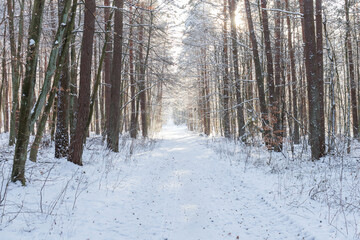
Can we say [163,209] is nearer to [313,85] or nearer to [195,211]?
[195,211]

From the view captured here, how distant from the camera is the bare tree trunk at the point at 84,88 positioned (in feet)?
22.9

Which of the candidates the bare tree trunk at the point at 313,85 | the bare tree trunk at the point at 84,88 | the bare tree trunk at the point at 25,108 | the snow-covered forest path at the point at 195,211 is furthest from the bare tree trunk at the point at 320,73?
the bare tree trunk at the point at 25,108

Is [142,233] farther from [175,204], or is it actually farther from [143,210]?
[175,204]

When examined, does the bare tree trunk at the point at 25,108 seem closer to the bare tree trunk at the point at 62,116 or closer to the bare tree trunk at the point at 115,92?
the bare tree trunk at the point at 62,116

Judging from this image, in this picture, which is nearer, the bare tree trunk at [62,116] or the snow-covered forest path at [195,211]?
the snow-covered forest path at [195,211]

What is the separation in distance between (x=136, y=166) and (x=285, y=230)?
18.5 feet

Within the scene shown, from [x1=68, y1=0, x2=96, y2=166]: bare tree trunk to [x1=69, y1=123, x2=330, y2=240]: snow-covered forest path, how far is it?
187cm

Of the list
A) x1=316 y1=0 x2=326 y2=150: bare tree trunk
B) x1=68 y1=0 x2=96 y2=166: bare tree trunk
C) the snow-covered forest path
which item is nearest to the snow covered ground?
the snow-covered forest path

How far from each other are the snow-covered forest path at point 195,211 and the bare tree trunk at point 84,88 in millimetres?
1869

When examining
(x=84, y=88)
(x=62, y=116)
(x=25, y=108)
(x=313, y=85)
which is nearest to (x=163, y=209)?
(x=25, y=108)

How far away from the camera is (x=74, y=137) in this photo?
719 cm

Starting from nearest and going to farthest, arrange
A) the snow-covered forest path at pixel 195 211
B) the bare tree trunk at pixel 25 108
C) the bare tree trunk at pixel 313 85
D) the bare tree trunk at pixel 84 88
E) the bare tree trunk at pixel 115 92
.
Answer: the snow-covered forest path at pixel 195 211, the bare tree trunk at pixel 25 108, the bare tree trunk at pixel 84 88, the bare tree trunk at pixel 313 85, the bare tree trunk at pixel 115 92

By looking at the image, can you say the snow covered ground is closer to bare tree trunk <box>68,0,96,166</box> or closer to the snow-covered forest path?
the snow-covered forest path

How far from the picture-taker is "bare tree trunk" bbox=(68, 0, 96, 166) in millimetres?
6977
